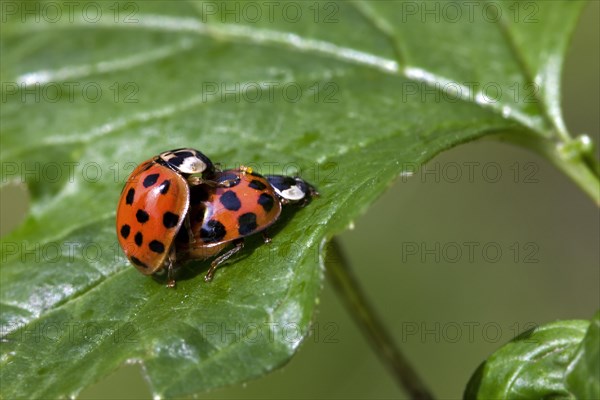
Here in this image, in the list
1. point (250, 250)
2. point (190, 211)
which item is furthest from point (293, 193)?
point (190, 211)

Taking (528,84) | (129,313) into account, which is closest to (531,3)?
(528,84)

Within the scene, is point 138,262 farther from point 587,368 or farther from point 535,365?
point 587,368

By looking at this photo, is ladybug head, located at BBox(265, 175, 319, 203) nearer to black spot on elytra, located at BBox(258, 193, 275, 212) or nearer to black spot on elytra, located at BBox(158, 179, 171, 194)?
black spot on elytra, located at BBox(258, 193, 275, 212)

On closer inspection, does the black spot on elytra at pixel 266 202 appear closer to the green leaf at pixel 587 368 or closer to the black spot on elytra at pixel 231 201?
the black spot on elytra at pixel 231 201

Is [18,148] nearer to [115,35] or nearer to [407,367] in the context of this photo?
[115,35]

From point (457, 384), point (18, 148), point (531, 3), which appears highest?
point (531, 3)

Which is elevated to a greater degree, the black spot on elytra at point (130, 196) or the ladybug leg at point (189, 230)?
A: the black spot on elytra at point (130, 196)

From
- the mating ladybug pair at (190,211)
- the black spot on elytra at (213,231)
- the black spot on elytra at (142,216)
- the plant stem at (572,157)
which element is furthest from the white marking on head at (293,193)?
the plant stem at (572,157)
